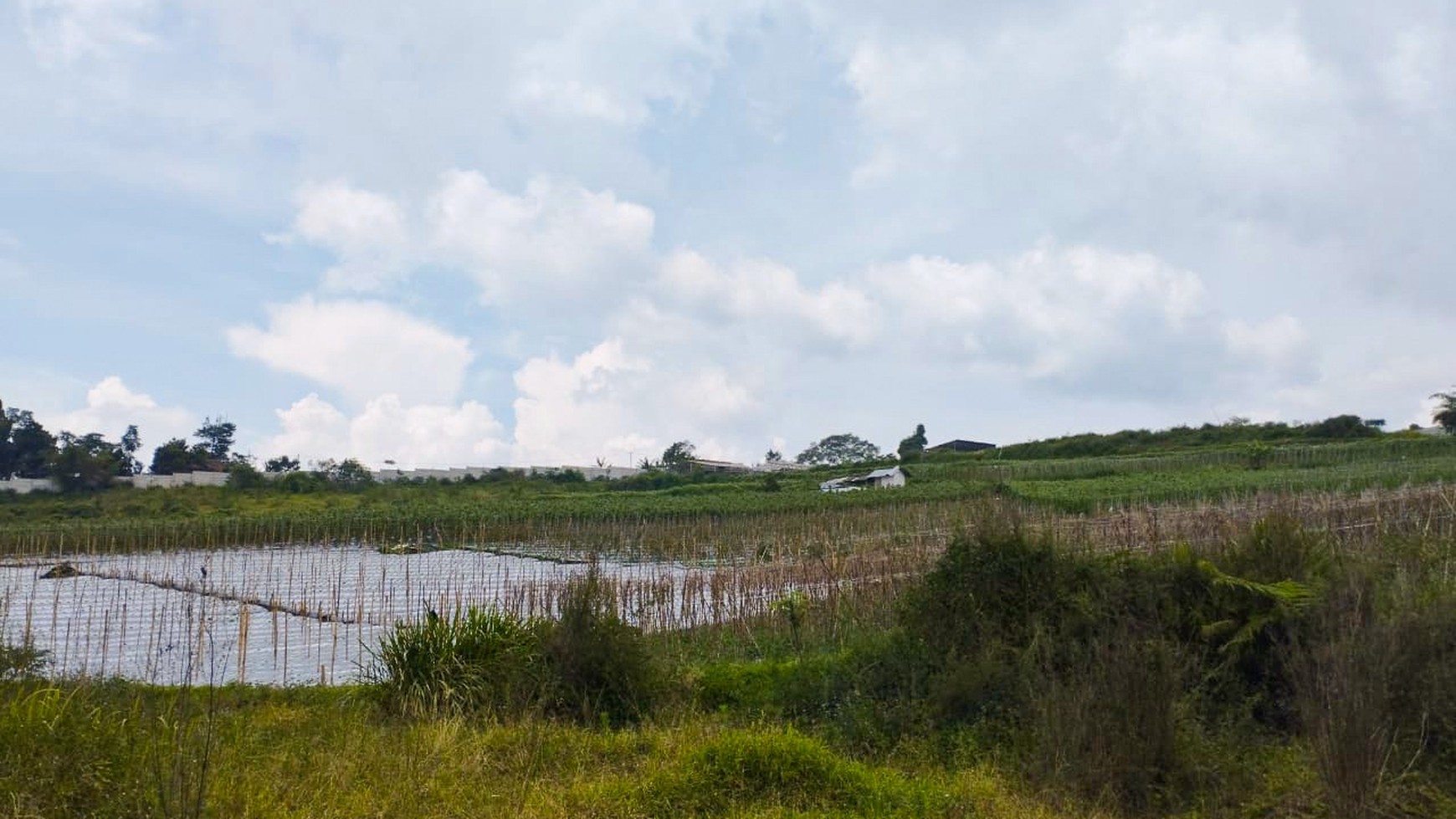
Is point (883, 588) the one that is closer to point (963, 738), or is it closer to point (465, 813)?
point (963, 738)

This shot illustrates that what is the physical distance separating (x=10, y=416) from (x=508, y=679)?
181 ft

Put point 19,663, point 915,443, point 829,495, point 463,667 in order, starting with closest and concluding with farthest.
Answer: point 19,663, point 463,667, point 829,495, point 915,443

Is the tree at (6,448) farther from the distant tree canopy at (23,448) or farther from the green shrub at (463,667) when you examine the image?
the green shrub at (463,667)

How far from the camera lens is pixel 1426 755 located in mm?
6078

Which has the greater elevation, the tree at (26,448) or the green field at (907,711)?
the tree at (26,448)

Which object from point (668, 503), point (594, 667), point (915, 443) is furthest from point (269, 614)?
point (915, 443)

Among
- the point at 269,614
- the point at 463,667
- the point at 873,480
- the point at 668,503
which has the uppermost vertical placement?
the point at 873,480

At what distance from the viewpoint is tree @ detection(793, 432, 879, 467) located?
311 feet

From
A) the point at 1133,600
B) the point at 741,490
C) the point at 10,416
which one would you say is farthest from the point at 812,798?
the point at 10,416

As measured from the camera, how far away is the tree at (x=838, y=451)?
311 feet

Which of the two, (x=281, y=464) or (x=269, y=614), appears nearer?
(x=269, y=614)

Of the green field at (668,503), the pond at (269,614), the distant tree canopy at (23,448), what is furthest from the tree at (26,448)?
the pond at (269,614)

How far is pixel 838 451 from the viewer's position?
96.8 m

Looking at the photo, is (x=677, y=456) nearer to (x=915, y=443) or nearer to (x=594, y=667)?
(x=915, y=443)
